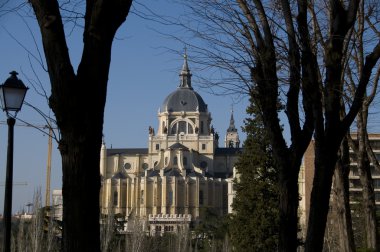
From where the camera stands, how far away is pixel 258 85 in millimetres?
8609

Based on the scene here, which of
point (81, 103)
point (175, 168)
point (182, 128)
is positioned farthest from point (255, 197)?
point (182, 128)

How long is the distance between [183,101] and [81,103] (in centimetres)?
→ 13859

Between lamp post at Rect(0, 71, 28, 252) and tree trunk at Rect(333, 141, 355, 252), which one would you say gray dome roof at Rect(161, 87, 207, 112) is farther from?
lamp post at Rect(0, 71, 28, 252)

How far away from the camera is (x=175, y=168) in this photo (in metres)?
136

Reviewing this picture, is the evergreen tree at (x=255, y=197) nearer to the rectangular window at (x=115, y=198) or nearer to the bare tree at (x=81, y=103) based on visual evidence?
the bare tree at (x=81, y=103)

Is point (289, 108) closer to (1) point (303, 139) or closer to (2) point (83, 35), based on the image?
(1) point (303, 139)

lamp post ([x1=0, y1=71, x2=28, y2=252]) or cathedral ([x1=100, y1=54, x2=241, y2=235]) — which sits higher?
cathedral ([x1=100, y1=54, x2=241, y2=235])

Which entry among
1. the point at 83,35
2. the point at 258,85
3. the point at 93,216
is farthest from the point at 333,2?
the point at 93,216

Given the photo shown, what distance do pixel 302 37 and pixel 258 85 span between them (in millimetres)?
810

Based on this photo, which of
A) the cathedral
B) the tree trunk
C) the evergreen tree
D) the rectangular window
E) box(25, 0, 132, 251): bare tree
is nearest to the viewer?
box(25, 0, 132, 251): bare tree

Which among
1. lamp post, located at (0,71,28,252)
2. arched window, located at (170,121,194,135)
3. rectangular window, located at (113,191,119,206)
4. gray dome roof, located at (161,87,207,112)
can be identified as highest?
gray dome roof, located at (161,87,207,112)

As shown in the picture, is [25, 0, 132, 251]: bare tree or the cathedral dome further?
the cathedral dome


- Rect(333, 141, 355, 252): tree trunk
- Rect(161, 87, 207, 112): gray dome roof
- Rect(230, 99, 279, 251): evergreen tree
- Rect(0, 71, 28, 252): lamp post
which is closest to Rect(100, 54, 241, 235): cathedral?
Rect(161, 87, 207, 112): gray dome roof

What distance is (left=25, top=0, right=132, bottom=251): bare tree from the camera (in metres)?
5.48
